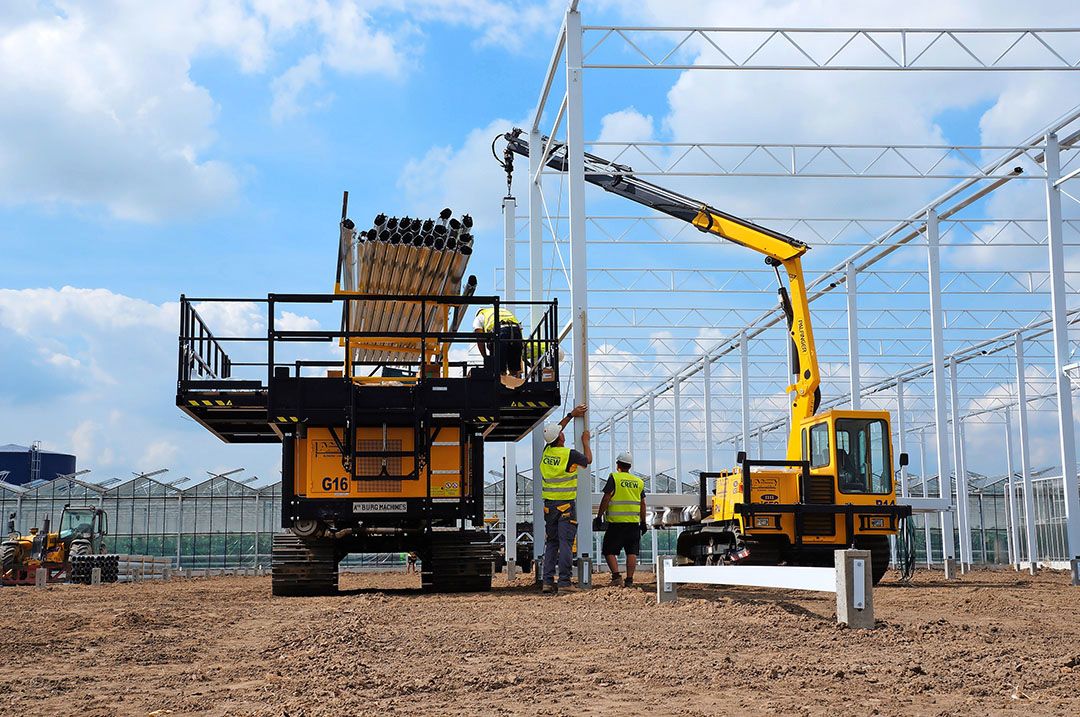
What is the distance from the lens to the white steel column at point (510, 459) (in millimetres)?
20922

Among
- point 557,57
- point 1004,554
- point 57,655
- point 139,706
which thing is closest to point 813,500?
point 557,57

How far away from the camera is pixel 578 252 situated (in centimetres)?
1666

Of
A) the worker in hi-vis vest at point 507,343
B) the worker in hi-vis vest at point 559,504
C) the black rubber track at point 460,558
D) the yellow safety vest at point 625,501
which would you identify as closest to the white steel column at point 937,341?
the yellow safety vest at point 625,501

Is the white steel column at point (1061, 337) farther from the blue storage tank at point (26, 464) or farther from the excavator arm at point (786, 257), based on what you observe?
the blue storage tank at point (26, 464)

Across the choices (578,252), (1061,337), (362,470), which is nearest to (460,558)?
(362,470)

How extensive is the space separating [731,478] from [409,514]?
660 centimetres

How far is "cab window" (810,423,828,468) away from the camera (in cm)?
1769

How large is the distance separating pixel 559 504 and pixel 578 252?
3.92m

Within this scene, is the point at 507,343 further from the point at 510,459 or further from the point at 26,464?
the point at 26,464

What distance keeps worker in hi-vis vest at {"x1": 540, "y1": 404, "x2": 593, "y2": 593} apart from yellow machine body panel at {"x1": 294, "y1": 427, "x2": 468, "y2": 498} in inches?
51.5

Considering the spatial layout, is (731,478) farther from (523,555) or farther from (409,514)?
(523,555)

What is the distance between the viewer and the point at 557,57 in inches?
723

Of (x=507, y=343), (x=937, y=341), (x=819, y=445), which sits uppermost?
(x=937, y=341)

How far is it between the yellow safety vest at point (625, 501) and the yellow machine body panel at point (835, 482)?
2.34m
